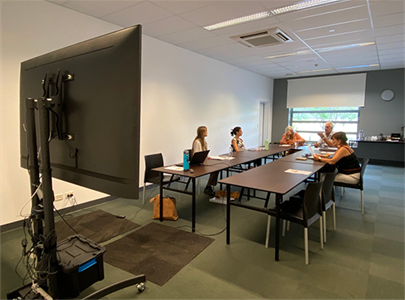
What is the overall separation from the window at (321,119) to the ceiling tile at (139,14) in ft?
22.9

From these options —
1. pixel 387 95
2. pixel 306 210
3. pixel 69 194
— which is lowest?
pixel 69 194

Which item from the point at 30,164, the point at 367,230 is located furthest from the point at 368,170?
the point at 30,164

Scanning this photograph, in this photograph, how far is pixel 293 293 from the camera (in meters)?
1.95

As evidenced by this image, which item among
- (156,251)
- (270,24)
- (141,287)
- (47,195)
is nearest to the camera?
(47,195)

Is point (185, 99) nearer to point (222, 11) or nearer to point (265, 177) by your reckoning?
point (222, 11)

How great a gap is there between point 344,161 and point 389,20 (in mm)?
2223

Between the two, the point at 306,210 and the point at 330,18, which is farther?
the point at 330,18

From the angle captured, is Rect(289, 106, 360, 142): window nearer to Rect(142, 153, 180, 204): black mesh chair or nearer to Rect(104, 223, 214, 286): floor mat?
Rect(142, 153, 180, 204): black mesh chair

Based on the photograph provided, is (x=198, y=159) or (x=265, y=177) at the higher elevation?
(x=198, y=159)

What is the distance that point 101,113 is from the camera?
94cm

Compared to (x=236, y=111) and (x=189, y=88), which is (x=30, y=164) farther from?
(x=236, y=111)

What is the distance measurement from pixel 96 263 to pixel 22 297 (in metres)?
0.48

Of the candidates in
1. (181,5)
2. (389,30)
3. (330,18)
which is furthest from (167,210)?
(389,30)

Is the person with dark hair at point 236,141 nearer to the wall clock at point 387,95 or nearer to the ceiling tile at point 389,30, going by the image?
the ceiling tile at point 389,30
